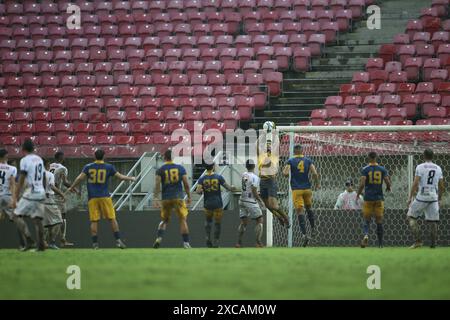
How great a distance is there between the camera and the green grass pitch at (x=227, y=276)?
9688mm

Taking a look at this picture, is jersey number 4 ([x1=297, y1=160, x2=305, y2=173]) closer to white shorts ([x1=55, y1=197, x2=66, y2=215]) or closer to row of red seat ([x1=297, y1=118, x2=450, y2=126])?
row of red seat ([x1=297, y1=118, x2=450, y2=126])

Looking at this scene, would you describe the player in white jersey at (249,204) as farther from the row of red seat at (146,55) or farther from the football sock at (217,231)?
the row of red seat at (146,55)

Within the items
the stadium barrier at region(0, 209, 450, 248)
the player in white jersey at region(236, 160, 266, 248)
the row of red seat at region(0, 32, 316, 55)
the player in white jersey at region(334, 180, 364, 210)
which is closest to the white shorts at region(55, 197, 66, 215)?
the stadium barrier at region(0, 209, 450, 248)

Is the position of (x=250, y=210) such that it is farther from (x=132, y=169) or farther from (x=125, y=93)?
(x=125, y=93)

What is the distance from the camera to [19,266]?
13039mm

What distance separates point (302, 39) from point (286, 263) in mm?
16470

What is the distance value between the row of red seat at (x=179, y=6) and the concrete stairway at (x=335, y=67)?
97cm

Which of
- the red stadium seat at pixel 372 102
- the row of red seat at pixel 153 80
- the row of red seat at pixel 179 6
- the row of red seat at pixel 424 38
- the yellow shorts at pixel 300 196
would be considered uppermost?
the row of red seat at pixel 179 6

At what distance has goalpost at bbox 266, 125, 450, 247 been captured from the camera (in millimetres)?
21125

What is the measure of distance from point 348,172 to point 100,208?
21.8 ft

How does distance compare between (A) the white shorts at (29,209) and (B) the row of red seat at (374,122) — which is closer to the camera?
(A) the white shorts at (29,209)

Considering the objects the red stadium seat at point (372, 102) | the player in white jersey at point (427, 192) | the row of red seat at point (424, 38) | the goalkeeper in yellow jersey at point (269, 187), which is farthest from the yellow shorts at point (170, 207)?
the row of red seat at point (424, 38)

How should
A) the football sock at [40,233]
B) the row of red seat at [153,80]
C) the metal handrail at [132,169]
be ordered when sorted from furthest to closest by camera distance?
the row of red seat at [153,80] → the metal handrail at [132,169] → the football sock at [40,233]

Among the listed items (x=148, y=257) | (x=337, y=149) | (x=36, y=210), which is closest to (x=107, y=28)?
(x=337, y=149)
